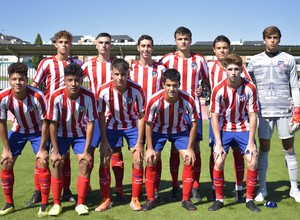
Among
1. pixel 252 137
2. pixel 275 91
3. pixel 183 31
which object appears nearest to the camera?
pixel 252 137

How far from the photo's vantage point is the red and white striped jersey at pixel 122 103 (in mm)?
3973

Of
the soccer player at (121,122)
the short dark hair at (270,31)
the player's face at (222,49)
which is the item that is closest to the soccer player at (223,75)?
the player's face at (222,49)

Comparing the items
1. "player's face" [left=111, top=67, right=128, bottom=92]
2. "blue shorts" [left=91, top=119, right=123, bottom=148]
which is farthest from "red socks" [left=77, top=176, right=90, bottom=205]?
"player's face" [left=111, top=67, right=128, bottom=92]

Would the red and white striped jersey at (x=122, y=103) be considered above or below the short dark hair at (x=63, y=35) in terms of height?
below

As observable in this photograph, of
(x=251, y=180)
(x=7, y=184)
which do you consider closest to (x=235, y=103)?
(x=251, y=180)

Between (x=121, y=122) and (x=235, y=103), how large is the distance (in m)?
1.34

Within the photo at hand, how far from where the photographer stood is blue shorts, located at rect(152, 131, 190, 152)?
4004mm

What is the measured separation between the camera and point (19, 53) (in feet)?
53.7

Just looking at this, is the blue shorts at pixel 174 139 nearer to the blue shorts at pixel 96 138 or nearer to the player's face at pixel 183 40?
the blue shorts at pixel 96 138

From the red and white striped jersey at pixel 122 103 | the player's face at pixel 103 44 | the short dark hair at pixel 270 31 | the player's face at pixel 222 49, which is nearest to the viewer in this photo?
the red and white striped jersey at pixel 122 103

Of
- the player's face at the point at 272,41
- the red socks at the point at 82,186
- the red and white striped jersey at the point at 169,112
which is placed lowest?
the red socks at the point at 82,186

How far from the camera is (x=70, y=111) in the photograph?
149 inches

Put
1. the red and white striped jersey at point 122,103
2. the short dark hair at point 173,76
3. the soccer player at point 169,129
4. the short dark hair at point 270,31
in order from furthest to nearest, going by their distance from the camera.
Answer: the short dark hair at point 270,31, the red and white striped jersey at point 122,103, the soccer player at point 169,129, the short dark hair at point 173,76

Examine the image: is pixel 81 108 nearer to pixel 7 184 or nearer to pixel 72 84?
pixel 72 84
